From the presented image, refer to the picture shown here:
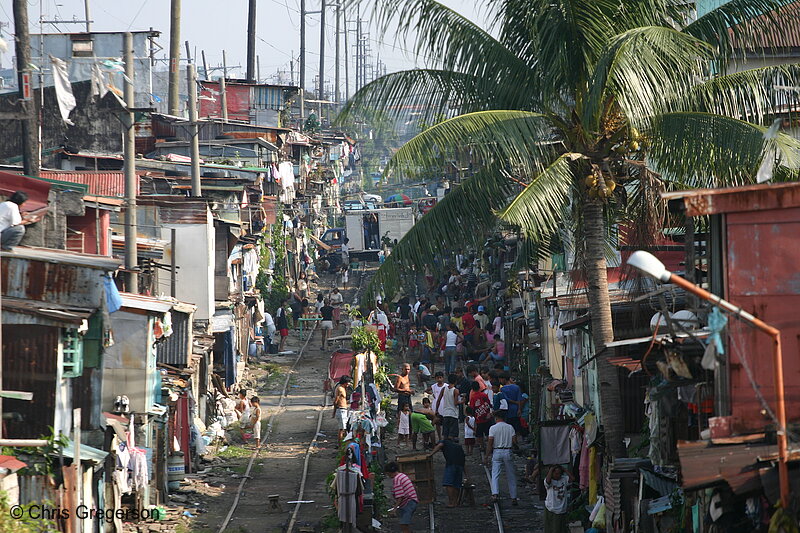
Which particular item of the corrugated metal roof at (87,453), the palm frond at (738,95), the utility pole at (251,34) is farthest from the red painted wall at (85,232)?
the utility pole at (251,34)

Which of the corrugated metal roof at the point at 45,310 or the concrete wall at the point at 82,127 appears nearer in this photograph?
the corrugated metal roof at the point at 45,310

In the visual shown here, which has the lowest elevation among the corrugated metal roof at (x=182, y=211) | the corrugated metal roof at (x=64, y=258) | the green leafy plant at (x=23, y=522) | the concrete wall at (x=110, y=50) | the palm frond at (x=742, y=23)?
the green leafy plant at (x=23, y=522)

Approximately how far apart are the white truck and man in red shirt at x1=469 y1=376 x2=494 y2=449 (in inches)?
1287

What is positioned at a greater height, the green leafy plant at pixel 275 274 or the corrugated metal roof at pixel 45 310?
the green leafy plant at pixel 275 274

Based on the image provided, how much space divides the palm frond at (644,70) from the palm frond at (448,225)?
5.26ft

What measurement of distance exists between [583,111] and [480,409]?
9961mm

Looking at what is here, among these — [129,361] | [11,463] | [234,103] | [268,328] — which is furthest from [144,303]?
[234,103]

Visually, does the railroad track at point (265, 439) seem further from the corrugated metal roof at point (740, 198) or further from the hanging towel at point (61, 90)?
the corrugated metal roof at point (740, 198)

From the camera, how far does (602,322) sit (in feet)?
49.5

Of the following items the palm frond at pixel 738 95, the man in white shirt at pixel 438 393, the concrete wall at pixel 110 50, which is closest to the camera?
the palm frond at pixel 738 95

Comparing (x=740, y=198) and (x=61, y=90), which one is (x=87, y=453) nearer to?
(x=61, y=90)

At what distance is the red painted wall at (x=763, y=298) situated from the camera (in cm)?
1058

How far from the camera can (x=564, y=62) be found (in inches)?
560

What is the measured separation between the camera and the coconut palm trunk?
15.0 m
